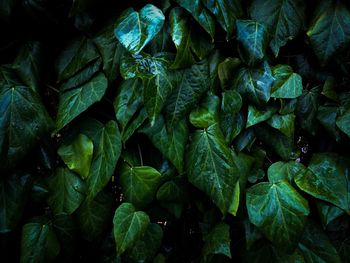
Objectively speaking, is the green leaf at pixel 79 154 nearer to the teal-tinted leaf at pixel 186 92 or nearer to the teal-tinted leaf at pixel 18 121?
the teal-tinted leaf at pixel 18 121

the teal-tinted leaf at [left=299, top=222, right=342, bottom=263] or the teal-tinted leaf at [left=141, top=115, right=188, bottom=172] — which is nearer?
the teal-tinted leaf at [left=141, top=115, right=188, bottom=172]

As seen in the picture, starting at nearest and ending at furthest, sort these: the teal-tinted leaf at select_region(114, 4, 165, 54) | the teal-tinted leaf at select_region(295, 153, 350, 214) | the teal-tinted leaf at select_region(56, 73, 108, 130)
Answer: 1. the teal-tinted leaf at select_region(114, 4, 165, 54)
2. the teal-tinted leaf at select_region(56, 73, 108, 130)
3. the teal-tinted leaf at select_region(295, 153, 350, 214)

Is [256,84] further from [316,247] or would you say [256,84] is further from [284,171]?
[316,247]

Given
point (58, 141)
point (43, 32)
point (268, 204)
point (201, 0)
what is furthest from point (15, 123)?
point (268, 204)

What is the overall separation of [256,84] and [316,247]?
60 cm

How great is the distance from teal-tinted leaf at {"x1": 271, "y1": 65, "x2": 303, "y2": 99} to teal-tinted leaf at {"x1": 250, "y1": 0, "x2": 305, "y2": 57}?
0.07m

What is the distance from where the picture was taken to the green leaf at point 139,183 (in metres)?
1.11

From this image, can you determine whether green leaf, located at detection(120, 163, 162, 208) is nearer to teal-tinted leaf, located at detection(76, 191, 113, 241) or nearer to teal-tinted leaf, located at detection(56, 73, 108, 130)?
teal-tinted leaf, located at detection(76, 191, 113, 241)

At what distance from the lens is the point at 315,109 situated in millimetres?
1229

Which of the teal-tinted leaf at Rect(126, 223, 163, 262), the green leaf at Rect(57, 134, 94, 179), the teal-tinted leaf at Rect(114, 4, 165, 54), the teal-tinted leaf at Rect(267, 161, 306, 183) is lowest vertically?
the teal-tinted leaf at Rect(126, 223, 163, 262)

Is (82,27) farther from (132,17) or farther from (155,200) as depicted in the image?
(155,200)

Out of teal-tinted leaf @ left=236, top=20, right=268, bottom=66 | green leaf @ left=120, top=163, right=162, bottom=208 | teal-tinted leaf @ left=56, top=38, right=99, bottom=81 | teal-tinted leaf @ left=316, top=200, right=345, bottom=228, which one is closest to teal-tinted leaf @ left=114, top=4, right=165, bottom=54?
teal-tinted leaf @ left=56, top=38, right=99, bottom=81

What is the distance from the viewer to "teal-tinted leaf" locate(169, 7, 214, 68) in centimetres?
101

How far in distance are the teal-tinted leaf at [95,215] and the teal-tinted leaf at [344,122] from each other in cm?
76
